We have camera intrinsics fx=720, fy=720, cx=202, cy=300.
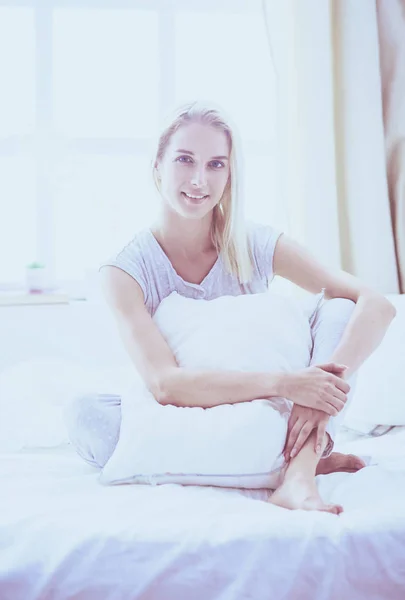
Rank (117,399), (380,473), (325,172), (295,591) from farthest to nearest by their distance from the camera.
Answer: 1. (325,172)
2. (117,399)
3. (380,473)
4. (295,591)

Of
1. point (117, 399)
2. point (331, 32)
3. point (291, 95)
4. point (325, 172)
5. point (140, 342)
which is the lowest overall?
point (117, 399)

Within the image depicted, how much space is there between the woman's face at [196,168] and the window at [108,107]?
4.64 ft

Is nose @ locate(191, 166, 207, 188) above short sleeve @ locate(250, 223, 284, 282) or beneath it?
above

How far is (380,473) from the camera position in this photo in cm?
128

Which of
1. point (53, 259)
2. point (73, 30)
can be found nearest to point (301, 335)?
point (53, 259)

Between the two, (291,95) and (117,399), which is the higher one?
(291,95)

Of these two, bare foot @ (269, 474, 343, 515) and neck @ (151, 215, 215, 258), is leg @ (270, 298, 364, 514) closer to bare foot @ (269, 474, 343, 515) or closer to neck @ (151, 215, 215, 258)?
bare foot @ (269, 474, 343, 515)

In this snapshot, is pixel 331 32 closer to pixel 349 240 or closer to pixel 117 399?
pixel 349 240

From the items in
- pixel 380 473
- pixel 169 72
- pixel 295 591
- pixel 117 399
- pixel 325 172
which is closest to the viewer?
pixel 295 591

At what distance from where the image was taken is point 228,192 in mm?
1735

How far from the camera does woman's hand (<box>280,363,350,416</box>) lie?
4.17 ft

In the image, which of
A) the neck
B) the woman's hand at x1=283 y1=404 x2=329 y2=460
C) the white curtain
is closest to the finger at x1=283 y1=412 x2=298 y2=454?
the woman's hand at x1=283 y1=404 x2=329 y2=460

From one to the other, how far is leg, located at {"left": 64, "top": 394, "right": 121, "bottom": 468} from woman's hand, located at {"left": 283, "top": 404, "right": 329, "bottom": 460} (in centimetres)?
33

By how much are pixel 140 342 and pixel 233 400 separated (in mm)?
242
